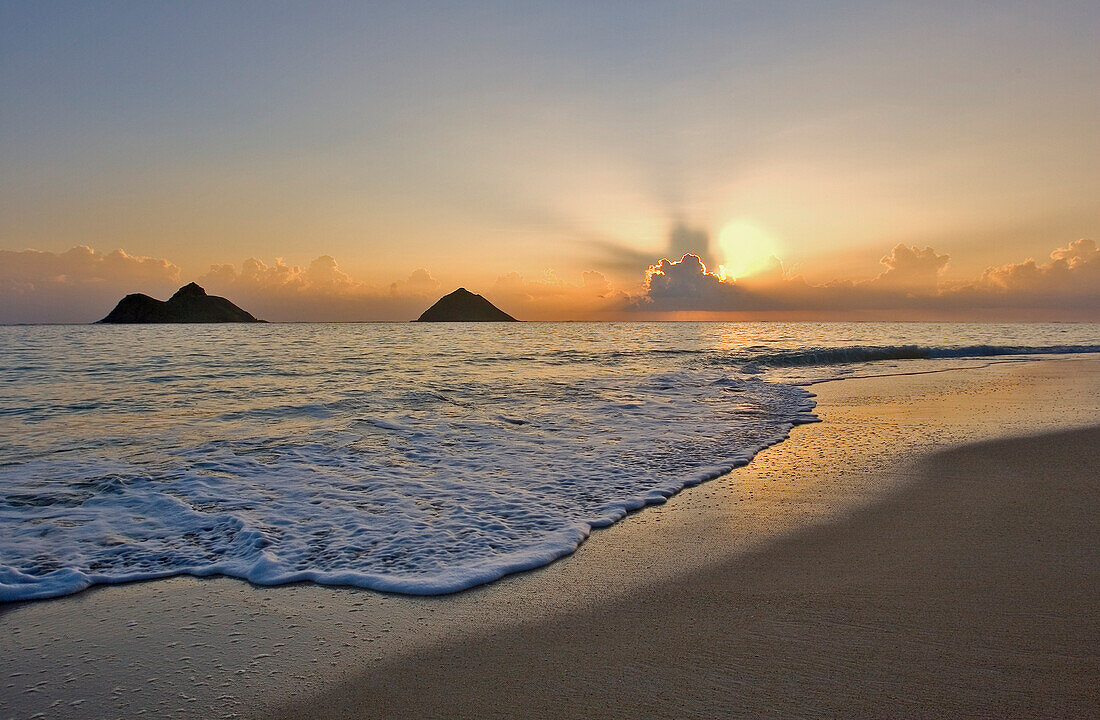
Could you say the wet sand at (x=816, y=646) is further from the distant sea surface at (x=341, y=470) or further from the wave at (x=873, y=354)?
the wave at (x=873, y=354)

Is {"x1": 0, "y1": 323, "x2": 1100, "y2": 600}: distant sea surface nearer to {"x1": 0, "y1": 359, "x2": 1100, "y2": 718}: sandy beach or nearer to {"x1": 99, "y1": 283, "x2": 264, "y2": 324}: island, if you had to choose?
{"x1": 0, "y1": 359, "x2": 1100, "y2": 718}: sandy beach

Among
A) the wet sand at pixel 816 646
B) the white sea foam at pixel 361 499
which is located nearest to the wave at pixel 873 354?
the white sea foam at pixel 361 499

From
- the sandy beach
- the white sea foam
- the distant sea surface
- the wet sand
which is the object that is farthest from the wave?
the wet sand

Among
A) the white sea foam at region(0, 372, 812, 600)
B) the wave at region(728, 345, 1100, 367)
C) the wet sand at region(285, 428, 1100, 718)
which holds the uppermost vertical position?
the wave at region(728, 345, 1100, 367)

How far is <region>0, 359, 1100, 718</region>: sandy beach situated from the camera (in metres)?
2.71

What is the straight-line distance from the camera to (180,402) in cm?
1342

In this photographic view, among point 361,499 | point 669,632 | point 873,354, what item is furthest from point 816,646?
point 873,354

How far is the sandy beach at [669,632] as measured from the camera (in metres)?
2.71

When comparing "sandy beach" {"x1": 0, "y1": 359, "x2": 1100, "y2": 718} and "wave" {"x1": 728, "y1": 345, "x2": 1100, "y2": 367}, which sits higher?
"wave" {"x1": 728, "y1": 345, "x2": 1100, "y2": 367}

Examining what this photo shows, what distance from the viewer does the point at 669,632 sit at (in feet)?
10.9

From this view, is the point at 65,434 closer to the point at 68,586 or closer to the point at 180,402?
the point at 180,402

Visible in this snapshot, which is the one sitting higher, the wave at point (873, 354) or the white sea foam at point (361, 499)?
the wave at point (873, 354)

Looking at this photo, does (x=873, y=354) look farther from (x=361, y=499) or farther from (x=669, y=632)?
(x=669, y=632)

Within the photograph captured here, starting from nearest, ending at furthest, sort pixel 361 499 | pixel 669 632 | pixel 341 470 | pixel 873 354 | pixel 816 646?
pixel 816 646 < pixel 669 632 < pixel 361 499 < pixel 341 470 < pixel 873 354
